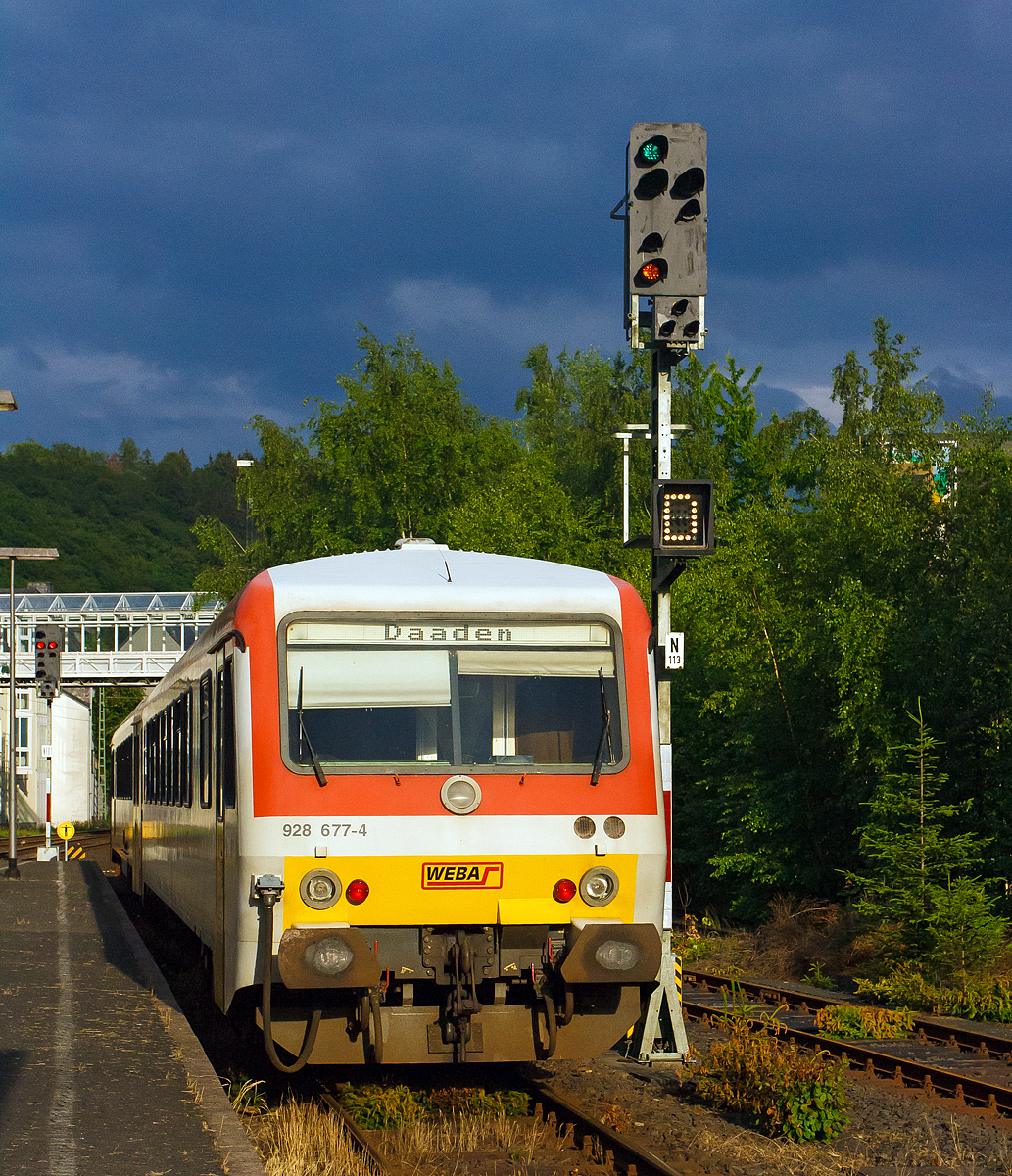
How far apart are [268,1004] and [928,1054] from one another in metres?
6.52

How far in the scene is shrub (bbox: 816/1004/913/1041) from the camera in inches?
529

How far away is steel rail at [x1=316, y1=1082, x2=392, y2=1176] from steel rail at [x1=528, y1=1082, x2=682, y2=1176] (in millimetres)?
1254

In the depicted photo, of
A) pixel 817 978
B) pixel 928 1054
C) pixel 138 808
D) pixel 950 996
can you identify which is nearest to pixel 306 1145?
pixel 928 1054

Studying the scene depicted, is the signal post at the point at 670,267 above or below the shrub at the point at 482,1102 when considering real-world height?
above

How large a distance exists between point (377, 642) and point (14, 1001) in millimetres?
5505

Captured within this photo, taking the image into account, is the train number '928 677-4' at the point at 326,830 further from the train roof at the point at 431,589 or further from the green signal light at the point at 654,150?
the green signal light at the point at 654,150

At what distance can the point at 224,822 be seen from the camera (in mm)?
9555

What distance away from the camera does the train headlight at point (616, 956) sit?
868cm

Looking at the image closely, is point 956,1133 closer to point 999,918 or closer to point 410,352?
point 999,918

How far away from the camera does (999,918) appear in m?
16.0

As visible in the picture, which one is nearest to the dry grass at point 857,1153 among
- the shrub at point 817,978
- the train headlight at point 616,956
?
the train headlight at point 616,956

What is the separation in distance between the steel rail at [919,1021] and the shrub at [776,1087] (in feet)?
8.09

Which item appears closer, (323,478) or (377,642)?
(377,642)

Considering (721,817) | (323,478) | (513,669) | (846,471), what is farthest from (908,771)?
(323,478)
